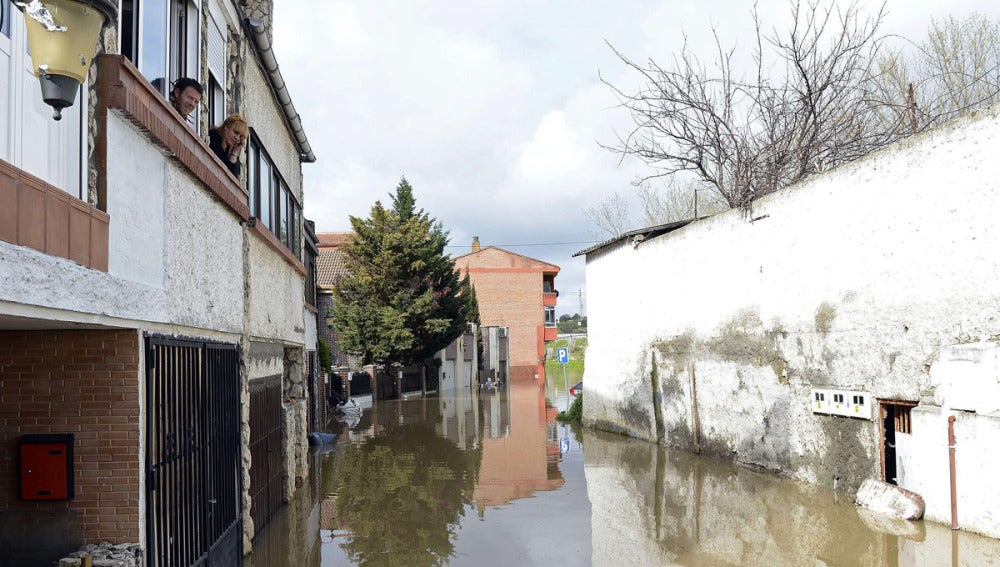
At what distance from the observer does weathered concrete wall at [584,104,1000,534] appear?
8914 mm

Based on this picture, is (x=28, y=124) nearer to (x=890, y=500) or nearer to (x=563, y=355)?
(x=890, y=500)

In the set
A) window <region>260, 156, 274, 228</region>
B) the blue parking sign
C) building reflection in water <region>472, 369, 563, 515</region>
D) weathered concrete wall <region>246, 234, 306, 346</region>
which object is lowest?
building reflection in water <region>472, 369, 563, 515</region>

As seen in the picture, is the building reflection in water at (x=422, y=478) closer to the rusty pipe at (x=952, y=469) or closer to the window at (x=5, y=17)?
the rusty pipe at (x=952, y=469)

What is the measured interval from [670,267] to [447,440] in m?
7.17

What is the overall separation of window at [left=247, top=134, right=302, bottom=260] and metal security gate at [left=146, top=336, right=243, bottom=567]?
8.63 ft

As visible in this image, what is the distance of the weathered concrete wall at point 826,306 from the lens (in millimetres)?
8914

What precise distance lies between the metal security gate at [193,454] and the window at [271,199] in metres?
2.63

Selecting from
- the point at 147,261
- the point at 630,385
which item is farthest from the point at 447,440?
the point at 147,261

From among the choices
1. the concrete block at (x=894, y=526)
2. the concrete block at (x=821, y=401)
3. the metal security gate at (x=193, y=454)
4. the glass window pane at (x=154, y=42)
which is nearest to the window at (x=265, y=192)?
the metal security gate at (x=193, y=454)

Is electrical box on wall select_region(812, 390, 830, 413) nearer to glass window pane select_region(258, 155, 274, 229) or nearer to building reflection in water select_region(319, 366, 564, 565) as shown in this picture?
building reflection in water select_region(319, 366, 564, 565)

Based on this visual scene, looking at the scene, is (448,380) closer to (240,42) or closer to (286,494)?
(286,494)

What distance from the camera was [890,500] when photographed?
9.56 m

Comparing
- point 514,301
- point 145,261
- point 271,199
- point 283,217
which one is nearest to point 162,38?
point 145,261

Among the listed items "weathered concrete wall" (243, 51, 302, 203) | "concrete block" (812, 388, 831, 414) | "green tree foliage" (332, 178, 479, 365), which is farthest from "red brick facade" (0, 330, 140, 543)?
"green tree foliage" (332, 178, 479, 365)
